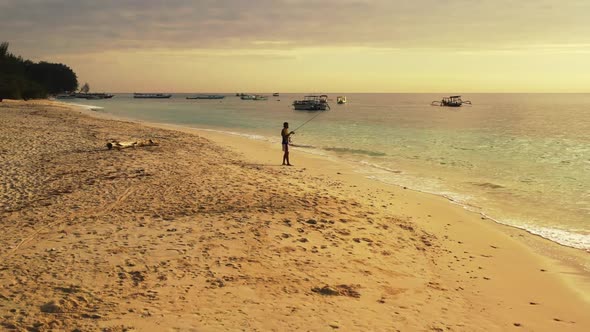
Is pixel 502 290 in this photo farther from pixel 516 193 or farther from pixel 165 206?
pixel 516 193

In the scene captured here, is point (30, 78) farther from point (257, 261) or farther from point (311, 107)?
point (257, 261)

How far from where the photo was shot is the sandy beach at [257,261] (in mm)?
5668

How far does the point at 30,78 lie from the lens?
95.3 metres

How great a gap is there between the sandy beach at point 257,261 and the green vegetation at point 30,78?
67296mm

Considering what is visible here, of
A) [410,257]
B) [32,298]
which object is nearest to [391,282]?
[410,257]

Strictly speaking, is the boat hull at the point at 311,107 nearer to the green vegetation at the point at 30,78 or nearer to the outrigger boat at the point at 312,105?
the outrigger boat at the point at 312,105

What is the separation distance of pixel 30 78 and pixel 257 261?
105732 millimetres

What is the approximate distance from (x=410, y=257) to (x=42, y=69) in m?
124

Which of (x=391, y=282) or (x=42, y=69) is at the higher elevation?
(x=42, y=69)

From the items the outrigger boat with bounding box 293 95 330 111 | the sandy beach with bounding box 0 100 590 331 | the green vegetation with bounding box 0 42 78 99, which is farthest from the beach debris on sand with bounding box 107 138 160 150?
the outrigger boat with bounding box 293 95 330 111

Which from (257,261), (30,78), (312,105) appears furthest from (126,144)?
(30,78)

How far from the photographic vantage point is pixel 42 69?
11150cm

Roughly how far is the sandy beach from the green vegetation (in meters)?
67.3

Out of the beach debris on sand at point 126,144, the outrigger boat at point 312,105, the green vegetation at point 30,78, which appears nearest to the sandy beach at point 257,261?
the beach debris on sand at point 126,144
